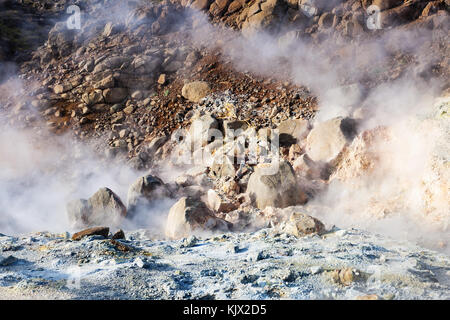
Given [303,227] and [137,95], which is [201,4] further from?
[303,227]

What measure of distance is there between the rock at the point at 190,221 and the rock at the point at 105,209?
90cm

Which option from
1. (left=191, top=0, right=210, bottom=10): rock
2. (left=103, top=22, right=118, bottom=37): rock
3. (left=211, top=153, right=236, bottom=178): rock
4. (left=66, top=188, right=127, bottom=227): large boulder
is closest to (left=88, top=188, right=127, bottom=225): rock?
(left=66, top=188, right=127, bottom=227): large boulder

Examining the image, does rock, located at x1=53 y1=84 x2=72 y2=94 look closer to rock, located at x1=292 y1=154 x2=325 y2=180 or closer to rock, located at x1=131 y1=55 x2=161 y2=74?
rock, located at x1=131 y1=55 x2=161 y2=74

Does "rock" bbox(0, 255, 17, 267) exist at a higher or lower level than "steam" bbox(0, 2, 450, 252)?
lower

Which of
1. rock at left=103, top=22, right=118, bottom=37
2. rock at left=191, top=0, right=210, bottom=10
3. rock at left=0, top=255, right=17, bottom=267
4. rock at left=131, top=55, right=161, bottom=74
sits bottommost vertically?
rock at left=0, top=255, right=17, bottom=267

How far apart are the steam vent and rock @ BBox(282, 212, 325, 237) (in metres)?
0.02

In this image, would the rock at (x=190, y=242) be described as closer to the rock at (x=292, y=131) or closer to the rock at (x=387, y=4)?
the rock at (x=292, y=131)

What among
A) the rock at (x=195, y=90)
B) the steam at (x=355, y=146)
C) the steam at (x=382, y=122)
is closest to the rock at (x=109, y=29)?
the steam at (x=355, y=146)

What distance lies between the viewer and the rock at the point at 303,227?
12.0 ft

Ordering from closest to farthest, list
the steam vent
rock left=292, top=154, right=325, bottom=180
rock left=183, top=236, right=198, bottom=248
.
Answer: the steam vent < rock left=183, top=236, right=198, bottom=248 < rock left=292, top=154, right=325, bottom=180

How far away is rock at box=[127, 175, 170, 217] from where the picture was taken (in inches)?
210

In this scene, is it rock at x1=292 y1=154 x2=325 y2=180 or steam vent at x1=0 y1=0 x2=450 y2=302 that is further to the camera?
rock at x1=292 y1=154 x2=325 y2=180

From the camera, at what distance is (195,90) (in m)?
8.17

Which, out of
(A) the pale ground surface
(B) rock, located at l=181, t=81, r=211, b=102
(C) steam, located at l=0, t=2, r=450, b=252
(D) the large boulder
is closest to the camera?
(A) the pale ground surface
